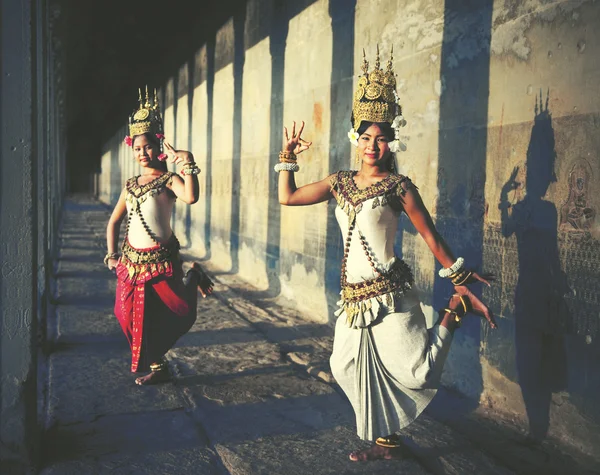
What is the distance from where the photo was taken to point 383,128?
279 centimetres

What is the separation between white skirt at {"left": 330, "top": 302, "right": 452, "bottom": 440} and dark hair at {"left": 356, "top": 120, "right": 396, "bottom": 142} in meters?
0.83

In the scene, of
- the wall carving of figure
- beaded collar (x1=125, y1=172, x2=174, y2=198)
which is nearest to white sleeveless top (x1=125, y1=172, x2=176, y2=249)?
beaded collar (x1=125, y1=172, x2=174, y2=198)

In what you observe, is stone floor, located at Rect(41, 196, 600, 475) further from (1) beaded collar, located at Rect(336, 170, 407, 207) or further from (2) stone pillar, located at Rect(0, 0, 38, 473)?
(1) beaded collar, located at Rect(336, 170, 407, 207)

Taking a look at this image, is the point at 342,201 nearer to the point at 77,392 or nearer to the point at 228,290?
the point at 77,392

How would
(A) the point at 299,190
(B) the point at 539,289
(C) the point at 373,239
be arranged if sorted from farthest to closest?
(B) the point at 539,289, (A) the point at 299,190, (C) the point at 373,239

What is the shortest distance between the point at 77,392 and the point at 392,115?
267 centimetres

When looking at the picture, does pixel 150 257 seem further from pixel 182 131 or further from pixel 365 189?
pixel 182 131

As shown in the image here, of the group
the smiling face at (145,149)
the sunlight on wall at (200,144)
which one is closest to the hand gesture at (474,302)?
the smiling face at (145,149)

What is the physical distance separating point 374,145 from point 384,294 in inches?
28.2

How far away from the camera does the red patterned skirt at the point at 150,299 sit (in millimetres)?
3861

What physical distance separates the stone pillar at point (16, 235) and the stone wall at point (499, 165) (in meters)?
2.63

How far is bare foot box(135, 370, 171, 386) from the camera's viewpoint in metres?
4.00

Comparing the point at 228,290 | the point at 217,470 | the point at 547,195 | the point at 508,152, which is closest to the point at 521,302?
the point at 547,195

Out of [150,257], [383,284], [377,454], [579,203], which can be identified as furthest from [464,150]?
[150,257]
